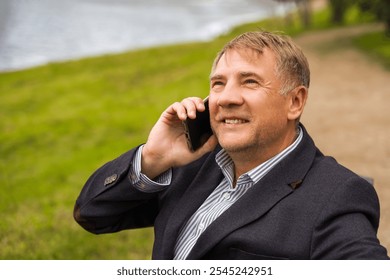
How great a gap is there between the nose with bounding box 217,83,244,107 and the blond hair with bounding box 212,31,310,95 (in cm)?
20

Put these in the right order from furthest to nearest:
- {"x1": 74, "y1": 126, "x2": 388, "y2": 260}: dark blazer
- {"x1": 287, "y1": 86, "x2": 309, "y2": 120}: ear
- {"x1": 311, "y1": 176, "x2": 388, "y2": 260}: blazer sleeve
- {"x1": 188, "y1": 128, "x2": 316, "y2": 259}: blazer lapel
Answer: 1. {"x1": 287, "y1": 86, "x2": 309, "y2": 120}: ear
2. {"x1": 188, "y1": 128, "x2": 316, "y2": 259}: blazer lapel
3. {"x1": 74, "y1": 126, "x2": 388, "y2": 260}: dark blazer
4. {"x1": 311, "y1": 176, "x2": 388, "y2": 260}: blazer sleeve

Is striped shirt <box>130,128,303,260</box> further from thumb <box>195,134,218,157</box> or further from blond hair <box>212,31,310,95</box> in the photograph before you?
blond hair <box>212,31,310,95</box>

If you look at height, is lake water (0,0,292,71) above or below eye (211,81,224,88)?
below

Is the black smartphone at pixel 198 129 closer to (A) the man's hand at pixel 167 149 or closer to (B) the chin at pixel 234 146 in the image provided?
(A) the man's hand at pixel 167 149

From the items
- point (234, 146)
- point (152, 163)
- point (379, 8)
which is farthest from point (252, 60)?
point (379, 8)

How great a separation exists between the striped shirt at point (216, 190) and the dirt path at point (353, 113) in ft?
10.7

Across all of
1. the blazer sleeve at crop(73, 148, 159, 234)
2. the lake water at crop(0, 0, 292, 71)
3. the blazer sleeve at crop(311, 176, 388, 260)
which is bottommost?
the lake water at crop(0, 0, 292, 71)

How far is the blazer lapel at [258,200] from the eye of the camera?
248 cm

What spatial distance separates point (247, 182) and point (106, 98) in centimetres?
1447

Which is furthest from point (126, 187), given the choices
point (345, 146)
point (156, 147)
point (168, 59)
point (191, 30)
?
point (191, 30)

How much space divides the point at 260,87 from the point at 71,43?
2715 centimetres

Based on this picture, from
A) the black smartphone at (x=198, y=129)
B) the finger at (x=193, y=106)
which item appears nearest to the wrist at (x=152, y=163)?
the black smartphone at (x=198, y=129)

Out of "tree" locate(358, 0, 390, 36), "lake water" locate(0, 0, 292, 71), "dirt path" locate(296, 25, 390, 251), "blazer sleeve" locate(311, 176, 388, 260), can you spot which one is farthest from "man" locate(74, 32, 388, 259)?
"lake water" locate(0, 0, 292, 71)

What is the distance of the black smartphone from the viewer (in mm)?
2973
